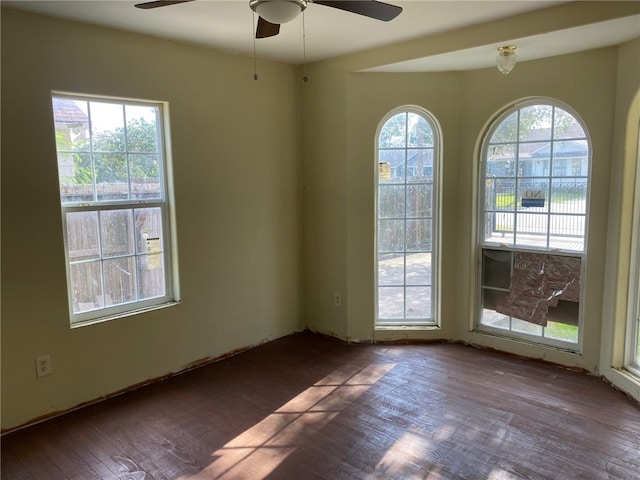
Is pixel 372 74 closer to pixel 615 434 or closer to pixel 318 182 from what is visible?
pixel 318 182

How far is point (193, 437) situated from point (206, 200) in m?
1.70

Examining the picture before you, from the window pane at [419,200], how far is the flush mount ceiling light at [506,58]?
1.19 metres

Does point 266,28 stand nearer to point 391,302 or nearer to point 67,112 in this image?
point 67,112

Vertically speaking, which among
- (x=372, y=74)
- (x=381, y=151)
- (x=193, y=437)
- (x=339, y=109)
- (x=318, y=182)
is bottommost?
(x=193, y=437)

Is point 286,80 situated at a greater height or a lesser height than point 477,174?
greater

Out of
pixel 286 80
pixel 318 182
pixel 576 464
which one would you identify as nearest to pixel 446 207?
pixel 318 182

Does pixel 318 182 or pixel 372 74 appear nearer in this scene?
pixel 372 74

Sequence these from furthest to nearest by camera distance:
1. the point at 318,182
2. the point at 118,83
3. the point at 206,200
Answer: the point at 318,182
the point at 206,200
the point at 118,83

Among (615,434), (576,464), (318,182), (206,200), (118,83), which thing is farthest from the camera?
(318,182)

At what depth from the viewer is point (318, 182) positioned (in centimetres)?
416

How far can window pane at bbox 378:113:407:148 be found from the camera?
3941 millimetres

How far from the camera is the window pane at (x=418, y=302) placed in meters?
4.14

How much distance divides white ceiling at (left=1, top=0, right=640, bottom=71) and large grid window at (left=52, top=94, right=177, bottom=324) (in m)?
0.53

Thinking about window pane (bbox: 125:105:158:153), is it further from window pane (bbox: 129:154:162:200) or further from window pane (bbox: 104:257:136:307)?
window pane (bbox: 104:257:136:307)
